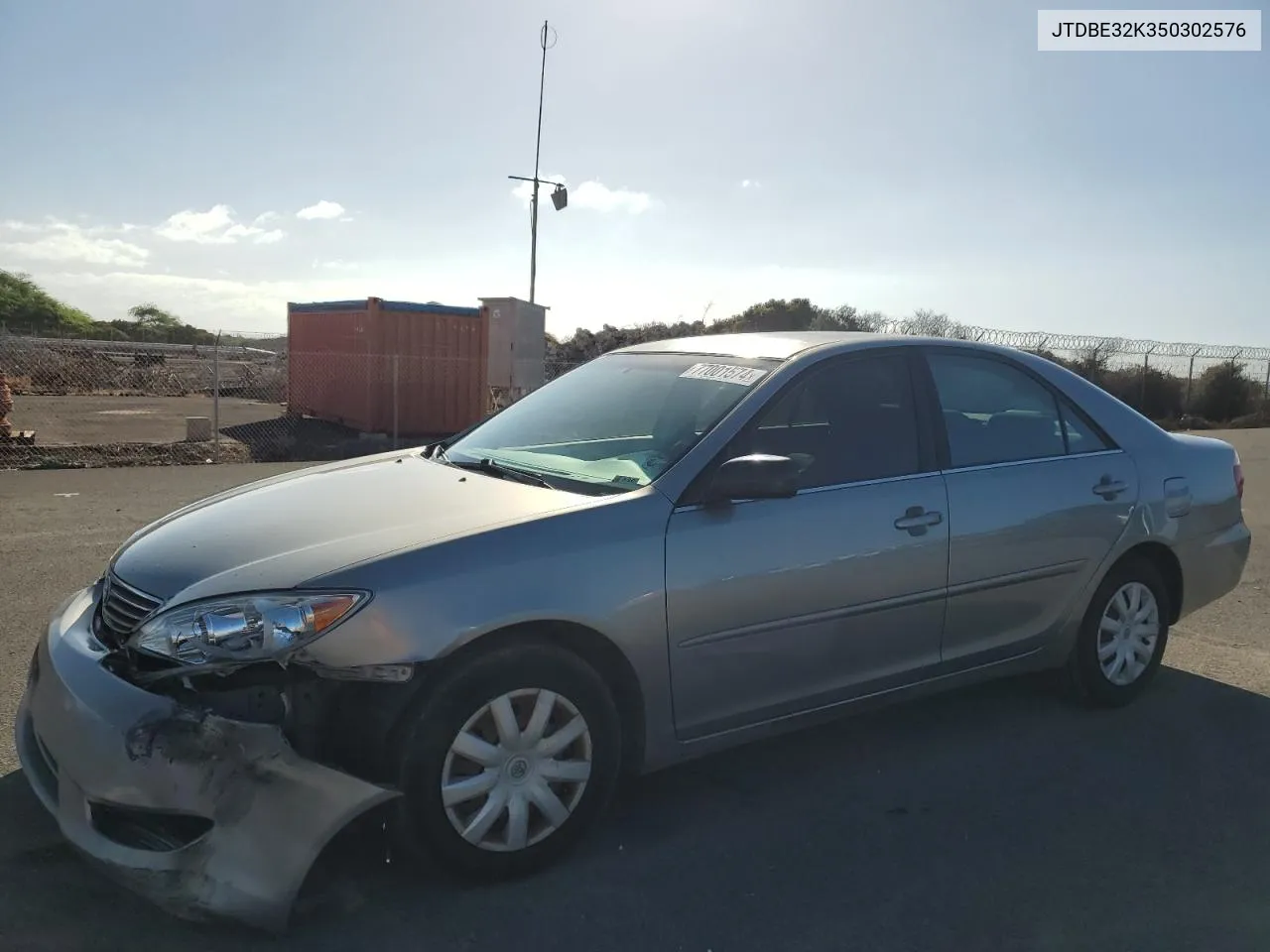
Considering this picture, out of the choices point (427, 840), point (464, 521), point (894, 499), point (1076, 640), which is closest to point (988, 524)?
point (894, 499)

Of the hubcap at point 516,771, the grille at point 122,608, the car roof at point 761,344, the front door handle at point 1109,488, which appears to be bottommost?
the hubcap at point 516,771

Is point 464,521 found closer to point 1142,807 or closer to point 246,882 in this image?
point 246,882

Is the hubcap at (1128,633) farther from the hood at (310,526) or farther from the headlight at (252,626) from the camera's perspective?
the headlight at (252,626)

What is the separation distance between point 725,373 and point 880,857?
70.1 inches

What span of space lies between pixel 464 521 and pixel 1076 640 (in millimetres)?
2868

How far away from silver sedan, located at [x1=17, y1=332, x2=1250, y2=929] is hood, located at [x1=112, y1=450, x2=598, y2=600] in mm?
16

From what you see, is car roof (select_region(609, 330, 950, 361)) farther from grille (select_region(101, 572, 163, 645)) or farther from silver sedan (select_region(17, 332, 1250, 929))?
grille (select_region(101, 572, 163, 645))

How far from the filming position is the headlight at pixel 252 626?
2.63 m

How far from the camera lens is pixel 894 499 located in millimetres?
3699

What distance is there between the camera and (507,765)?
9.39ft

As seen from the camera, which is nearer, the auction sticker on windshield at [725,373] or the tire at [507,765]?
Answer: the tire at [507,765]

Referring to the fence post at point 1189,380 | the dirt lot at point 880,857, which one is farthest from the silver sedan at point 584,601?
the fence post at point 1189,380

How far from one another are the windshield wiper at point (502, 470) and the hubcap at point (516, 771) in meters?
0.81

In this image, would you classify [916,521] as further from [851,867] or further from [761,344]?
[851,867]
